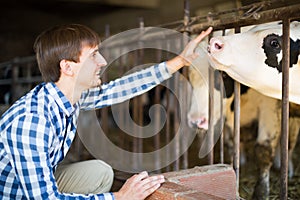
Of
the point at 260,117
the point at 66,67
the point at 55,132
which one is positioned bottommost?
the point at 260,117

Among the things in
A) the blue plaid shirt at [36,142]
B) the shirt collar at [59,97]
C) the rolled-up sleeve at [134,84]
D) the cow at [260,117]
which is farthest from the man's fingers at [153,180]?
the cow at [260,117]

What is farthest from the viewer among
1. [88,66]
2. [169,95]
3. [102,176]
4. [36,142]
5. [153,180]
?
[169,95]

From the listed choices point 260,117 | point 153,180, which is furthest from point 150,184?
point 260,117

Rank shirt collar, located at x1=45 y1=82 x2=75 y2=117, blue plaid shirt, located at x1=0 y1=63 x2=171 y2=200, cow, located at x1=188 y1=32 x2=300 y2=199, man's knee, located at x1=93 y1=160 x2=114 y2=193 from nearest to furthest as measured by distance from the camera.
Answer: blue plaid shirt, located at x1=0 y1=63 x2=171 y2=200 → shirt collar, located at x1=45 y1=82 x2=75 y2=117 → man's knee, located at x1=93 y1=160 x2=114 y2=193 → cow, located at x1=188 y1=32 x2=300 y2=199

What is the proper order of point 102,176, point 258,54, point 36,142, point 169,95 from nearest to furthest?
point 36,142 → point 102,176 → point 258,54 → point 169,95

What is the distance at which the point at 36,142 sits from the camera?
1382 mm

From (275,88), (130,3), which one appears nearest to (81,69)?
(275,88)

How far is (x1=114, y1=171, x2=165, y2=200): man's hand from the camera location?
4.70 feet

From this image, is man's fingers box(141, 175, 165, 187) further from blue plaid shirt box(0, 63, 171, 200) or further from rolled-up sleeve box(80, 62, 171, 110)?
rolled-up sleeve box(80, 62, 171, 110)

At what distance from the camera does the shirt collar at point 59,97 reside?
155 centimetres

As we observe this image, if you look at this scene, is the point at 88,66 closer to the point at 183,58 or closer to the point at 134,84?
the point at 134,84

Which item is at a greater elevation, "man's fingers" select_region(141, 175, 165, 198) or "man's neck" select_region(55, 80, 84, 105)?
"man's neck" select_region(55, 80, 84, 105)

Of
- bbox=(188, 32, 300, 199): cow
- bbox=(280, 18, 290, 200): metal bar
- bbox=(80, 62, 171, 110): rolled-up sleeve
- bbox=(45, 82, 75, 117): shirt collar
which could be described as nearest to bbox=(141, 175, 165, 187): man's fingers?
bbox=(45, 82, 75, 117): shirt collar

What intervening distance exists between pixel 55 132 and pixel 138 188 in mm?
340
